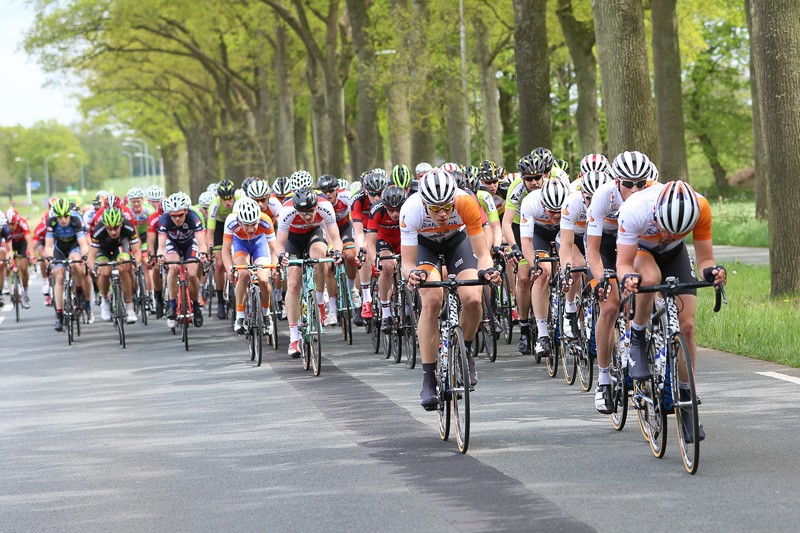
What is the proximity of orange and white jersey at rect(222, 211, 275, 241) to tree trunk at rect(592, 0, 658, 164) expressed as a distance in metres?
5.03

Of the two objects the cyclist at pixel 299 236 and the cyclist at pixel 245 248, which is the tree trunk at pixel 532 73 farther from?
the cyclist at pixel 299 236

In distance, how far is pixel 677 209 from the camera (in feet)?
24.2

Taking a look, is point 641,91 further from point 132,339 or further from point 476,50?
point 476,50

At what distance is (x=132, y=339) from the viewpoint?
19.0 metres

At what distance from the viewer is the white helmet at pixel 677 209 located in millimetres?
7367

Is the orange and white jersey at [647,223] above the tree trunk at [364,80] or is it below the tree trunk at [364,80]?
below

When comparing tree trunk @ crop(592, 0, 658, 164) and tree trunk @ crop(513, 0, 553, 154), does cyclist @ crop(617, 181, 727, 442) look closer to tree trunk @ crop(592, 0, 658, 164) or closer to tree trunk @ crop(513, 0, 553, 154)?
tree trunk @ crop(592, 0, 658, 164)

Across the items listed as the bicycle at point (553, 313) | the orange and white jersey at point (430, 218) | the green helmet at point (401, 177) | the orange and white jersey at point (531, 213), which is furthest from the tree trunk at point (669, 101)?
the orange and white jersey at point (430, 218)

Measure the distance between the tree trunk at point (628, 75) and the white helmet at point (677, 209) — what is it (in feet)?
34.4

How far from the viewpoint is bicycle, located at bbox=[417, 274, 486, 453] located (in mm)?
8438

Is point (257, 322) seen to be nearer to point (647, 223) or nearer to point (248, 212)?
point (248, 212)

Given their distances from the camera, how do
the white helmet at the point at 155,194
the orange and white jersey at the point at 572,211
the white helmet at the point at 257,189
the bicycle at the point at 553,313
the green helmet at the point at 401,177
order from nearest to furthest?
the orange and white jersey at the point at 572,211 → the bicycle at the point at 553,313 → the green helmet at the point at 401,177 → the white helmet at the point at 257,189 → the white helmet at the point at 155,194

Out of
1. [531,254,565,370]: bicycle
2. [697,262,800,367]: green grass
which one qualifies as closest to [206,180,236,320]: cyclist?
[697,262,800,367]: green grass

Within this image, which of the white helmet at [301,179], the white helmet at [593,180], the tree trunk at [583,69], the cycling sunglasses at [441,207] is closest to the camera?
the cycling sunglasses at [441,207]
